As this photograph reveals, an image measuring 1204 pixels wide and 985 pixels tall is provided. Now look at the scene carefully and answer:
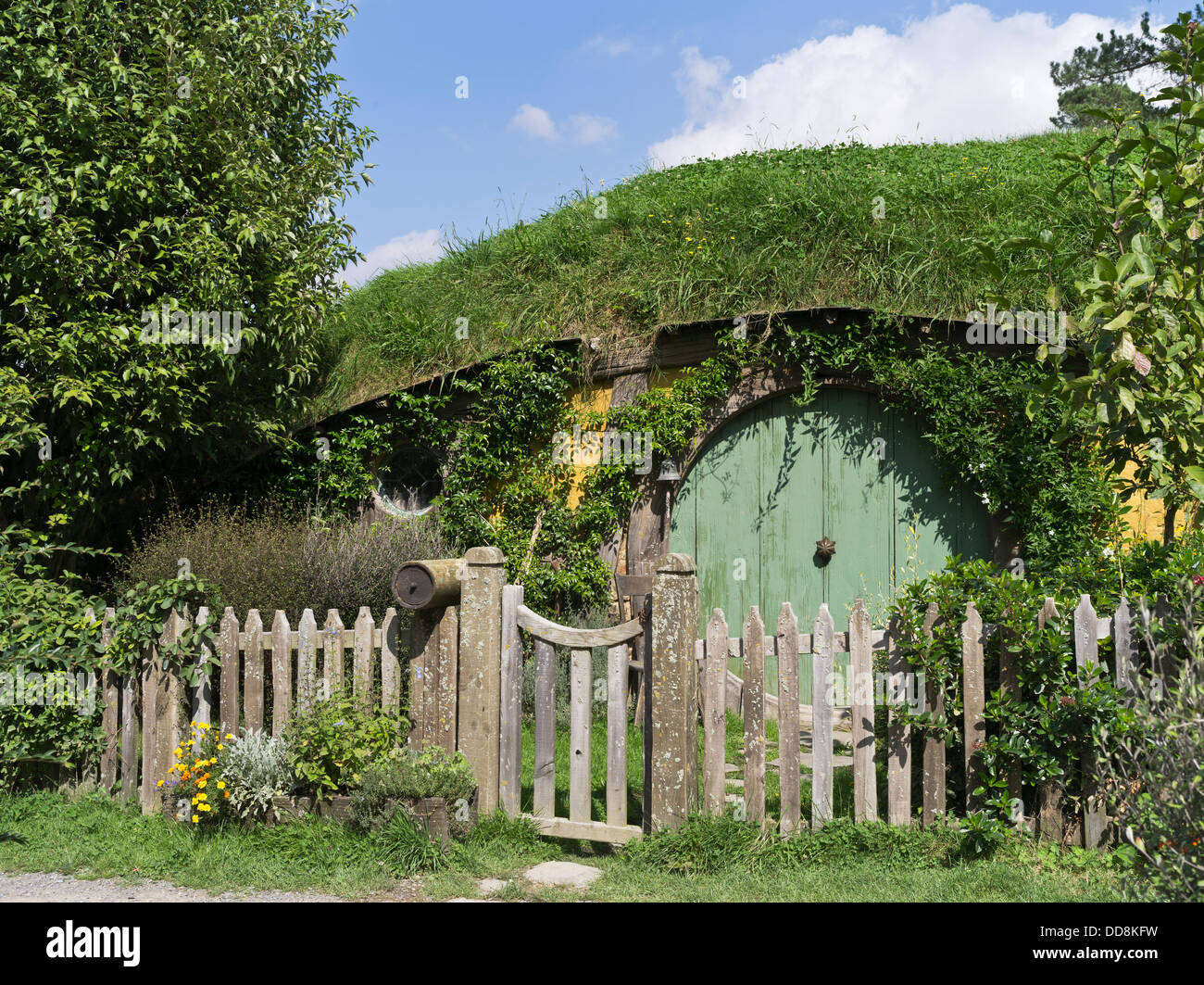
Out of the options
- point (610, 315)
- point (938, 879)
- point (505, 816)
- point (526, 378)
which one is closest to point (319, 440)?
point (526, 378)

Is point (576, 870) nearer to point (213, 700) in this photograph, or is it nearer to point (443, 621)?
point (443, 621)

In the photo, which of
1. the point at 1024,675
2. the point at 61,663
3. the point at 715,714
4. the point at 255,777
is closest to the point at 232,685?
the point at 255,777

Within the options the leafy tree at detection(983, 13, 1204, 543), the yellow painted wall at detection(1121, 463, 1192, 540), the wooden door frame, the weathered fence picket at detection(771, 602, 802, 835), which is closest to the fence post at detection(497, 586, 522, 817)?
the weathered fence picket at detection(771, 602, 802, 835)

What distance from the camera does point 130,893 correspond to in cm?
464

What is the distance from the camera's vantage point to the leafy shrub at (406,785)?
4824 millimetres

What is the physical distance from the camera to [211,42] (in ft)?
25.5

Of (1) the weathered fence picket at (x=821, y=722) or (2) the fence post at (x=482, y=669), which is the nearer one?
(1) the weathered fence picket at (x=821, y=722)

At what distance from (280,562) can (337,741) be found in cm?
217

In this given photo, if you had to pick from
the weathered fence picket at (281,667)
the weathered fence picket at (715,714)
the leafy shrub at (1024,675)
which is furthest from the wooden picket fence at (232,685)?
the leafy shrub at (1024,675)

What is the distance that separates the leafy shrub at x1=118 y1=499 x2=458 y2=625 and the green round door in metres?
2.84

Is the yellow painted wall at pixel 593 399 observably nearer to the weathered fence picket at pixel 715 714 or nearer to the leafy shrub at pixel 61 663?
the leafy shrub at pixel 61 663

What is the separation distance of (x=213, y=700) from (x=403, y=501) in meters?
3.54

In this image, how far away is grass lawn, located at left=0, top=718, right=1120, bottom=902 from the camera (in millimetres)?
4301

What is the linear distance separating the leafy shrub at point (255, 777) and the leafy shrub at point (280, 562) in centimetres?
150
